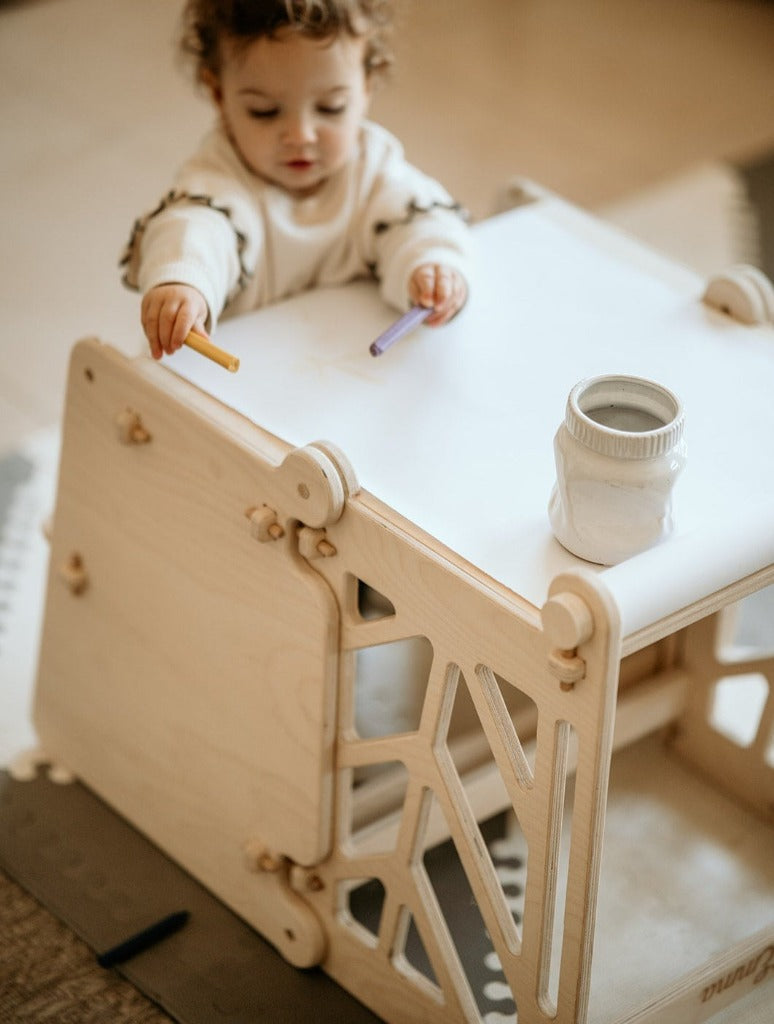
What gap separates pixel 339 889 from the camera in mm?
1216

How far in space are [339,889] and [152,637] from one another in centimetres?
27

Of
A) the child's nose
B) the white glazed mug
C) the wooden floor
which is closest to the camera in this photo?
the white glazed mug

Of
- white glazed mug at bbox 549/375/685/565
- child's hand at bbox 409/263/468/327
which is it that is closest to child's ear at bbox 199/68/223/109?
child's hand at bbox 409/263/468/327

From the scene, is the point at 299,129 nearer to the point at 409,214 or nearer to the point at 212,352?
the point at 409,214

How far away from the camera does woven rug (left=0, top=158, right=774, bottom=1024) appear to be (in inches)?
48.2

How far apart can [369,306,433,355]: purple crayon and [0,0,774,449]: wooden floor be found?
0.86m

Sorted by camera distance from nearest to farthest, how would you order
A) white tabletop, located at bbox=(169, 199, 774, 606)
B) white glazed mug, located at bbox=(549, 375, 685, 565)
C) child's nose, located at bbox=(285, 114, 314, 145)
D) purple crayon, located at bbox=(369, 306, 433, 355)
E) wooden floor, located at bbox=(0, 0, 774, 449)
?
white glazed mug, located at bbox=(549, 375, 685, 565) < white tabletop, located at bbox=(169, 199, 774, 606) < purple crayon, located at bbox=(369, 306, 433, 355) < child's nose, located at bbox=(285, 114, 314, 145) < wooden floor, located at bbox=(0, 0, 774, 449)

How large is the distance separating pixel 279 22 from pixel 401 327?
28 centimetres

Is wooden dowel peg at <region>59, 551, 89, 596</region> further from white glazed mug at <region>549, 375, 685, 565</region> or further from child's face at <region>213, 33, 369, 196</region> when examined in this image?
white glazed mug at <region>549, 375, 685, 565</region>

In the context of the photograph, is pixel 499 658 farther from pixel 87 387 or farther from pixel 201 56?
pixel 201 56

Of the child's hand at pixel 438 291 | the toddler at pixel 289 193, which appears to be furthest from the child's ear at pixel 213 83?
the child's hand at pixel 438 291

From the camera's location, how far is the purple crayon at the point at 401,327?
3.84 feet

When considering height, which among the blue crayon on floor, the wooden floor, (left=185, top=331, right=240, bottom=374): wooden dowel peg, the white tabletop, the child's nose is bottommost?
the blue crayon on floor

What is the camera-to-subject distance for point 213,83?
4.43 ft
